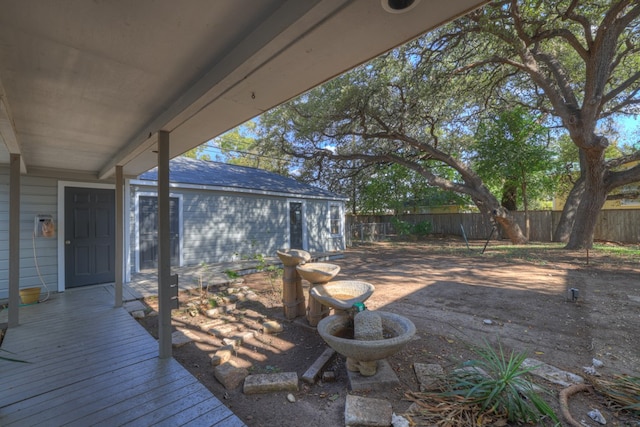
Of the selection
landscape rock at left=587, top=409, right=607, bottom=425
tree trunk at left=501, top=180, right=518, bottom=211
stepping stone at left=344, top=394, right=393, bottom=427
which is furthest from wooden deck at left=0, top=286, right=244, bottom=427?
tree trunk at left=501, top=180, right=518, bottom=211

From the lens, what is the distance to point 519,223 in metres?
13.8

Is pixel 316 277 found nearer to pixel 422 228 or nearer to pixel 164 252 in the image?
pixel 164 252

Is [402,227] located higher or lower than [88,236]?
lower

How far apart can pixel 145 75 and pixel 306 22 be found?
1337 mm

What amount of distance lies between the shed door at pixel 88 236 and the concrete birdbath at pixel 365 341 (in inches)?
205

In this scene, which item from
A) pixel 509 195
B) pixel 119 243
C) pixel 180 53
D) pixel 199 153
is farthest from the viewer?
pixel 199 153

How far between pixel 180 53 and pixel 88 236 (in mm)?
5320

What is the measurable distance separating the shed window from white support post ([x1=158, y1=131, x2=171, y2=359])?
892 centimetres

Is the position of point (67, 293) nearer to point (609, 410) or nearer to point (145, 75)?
point (145, 75)

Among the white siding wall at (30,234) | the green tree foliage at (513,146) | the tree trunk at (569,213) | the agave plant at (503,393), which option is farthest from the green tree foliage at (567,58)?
the white siding wall at (30,234)

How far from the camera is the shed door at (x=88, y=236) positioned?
514 cm

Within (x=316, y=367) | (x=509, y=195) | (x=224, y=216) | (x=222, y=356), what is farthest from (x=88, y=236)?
(x=509, y=195)

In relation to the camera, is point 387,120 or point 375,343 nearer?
point 375,343

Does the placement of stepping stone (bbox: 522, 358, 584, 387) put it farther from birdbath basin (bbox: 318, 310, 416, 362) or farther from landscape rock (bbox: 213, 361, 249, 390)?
landscape rock (bbox: 213, 361, 249, 390)
